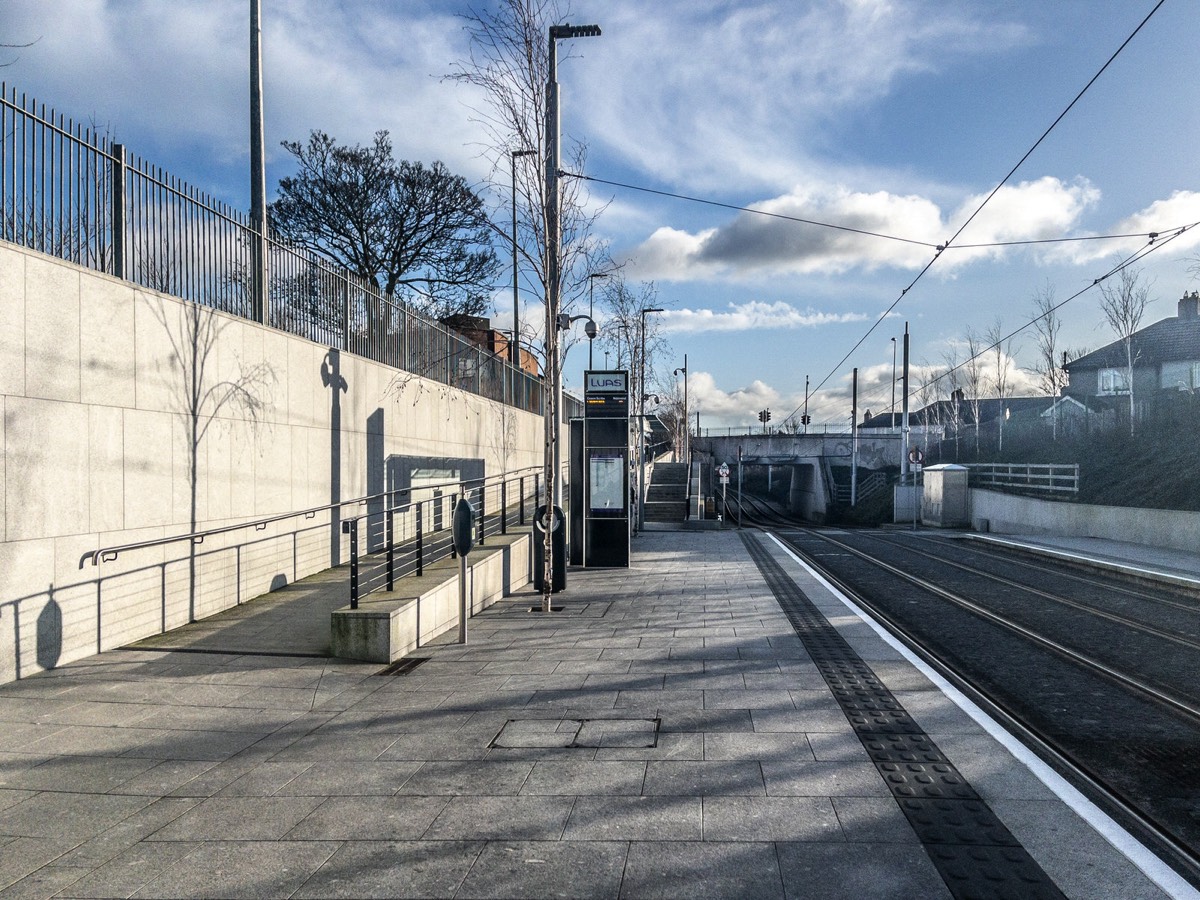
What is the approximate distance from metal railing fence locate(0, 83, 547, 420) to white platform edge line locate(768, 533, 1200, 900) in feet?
26.0

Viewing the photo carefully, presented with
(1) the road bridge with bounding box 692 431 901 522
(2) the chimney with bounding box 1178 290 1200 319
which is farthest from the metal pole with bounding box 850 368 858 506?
(2) the chimney with bounding box 1178 290 1200 319

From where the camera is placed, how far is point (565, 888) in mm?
3459

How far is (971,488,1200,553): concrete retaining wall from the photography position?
18.6 meters

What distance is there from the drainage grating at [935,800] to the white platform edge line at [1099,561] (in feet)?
27.7

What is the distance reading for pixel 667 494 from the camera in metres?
44.4

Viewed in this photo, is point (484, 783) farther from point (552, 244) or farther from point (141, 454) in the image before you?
point (552, 244)

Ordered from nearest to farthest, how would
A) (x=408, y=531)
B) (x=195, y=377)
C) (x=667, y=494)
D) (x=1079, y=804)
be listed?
1. (x=1079, y=804)
2. (x=195, y=377)
3. (x=408, y=531)
4. (x=667, y=494)

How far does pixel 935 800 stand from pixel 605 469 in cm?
1207

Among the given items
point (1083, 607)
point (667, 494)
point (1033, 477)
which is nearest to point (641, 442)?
point (1033, 477)

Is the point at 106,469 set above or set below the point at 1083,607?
above

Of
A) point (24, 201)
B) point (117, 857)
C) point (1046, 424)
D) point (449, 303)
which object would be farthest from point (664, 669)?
point (1046, 424)

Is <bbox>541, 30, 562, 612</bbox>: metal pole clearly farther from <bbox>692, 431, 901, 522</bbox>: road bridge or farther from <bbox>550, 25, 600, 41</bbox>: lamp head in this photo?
<bbox>692, 431, 901, 522</bbox>: road bridge

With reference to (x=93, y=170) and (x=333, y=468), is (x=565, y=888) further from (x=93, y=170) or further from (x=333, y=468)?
(x=333, y=468)

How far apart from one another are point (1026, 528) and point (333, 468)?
21.2 metres
